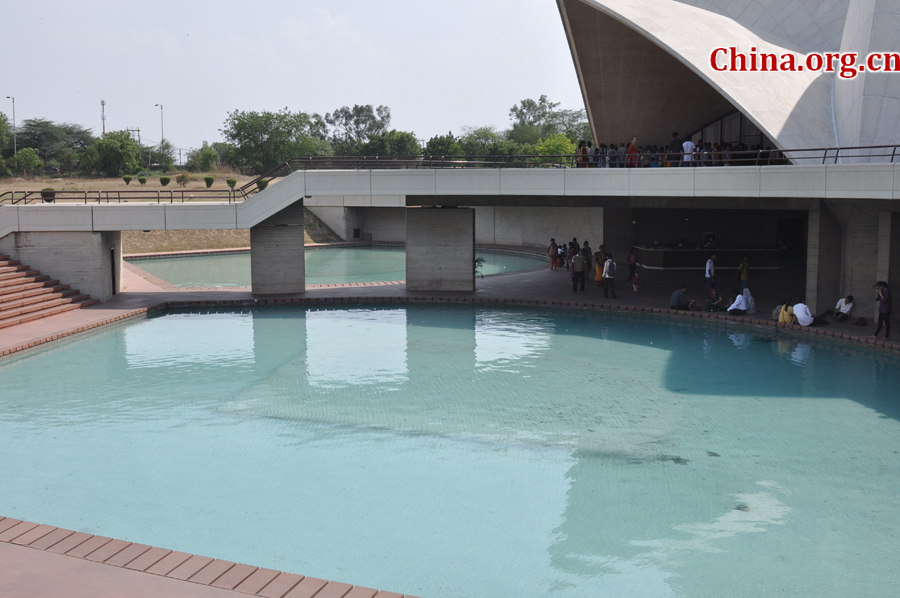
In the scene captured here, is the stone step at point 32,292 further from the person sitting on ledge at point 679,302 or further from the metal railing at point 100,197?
the person sitting on ledge at point 679,302

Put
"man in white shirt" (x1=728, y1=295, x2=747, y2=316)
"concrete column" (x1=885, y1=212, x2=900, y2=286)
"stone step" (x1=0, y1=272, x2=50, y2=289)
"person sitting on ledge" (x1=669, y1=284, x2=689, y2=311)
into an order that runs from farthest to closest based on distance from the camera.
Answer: "person sitting on ledge" (x1=669, y1=284, x2=689, y2=311) → "stone step" (x1=0, y1=272, x2=50, y2=289) → "man in white shirt" (x1=728, y1=295, x2=747, y2=316) → "concrete column" (x1=885, y1=212, x2=900, y2=286)

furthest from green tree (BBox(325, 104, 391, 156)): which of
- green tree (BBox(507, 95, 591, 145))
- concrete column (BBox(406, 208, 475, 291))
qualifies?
concrete column (BBox(406, 208, 475, 291))

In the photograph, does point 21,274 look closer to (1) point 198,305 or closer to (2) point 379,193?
(1) point 198,305

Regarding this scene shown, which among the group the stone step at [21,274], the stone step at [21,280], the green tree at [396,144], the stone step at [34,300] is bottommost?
the stone step at [34,300]

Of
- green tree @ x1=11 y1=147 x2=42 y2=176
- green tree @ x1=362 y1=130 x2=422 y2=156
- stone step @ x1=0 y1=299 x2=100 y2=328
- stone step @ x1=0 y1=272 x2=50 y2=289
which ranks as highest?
green tree @ x1=362 y1=130 x2=422 y2=156

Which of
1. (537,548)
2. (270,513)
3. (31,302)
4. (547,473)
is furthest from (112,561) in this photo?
(31,302)

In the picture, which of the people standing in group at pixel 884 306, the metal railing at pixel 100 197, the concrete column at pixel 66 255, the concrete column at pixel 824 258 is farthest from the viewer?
the metal railing at pixel 100 197

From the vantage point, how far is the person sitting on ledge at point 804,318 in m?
19.3

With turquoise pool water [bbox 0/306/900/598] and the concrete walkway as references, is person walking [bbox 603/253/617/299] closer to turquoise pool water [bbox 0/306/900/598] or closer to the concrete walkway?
the concrete walkway

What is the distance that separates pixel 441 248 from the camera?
84.2 ft

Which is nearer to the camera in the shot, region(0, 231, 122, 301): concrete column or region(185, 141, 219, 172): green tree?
region(0, 231, 122, 301): concrete column

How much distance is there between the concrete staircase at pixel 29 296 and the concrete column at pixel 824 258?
2128 centimetres

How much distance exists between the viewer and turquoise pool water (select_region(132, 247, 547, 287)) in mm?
31922

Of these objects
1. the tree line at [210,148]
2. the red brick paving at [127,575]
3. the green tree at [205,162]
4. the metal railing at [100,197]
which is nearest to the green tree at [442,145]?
the tree line at [210,148]
